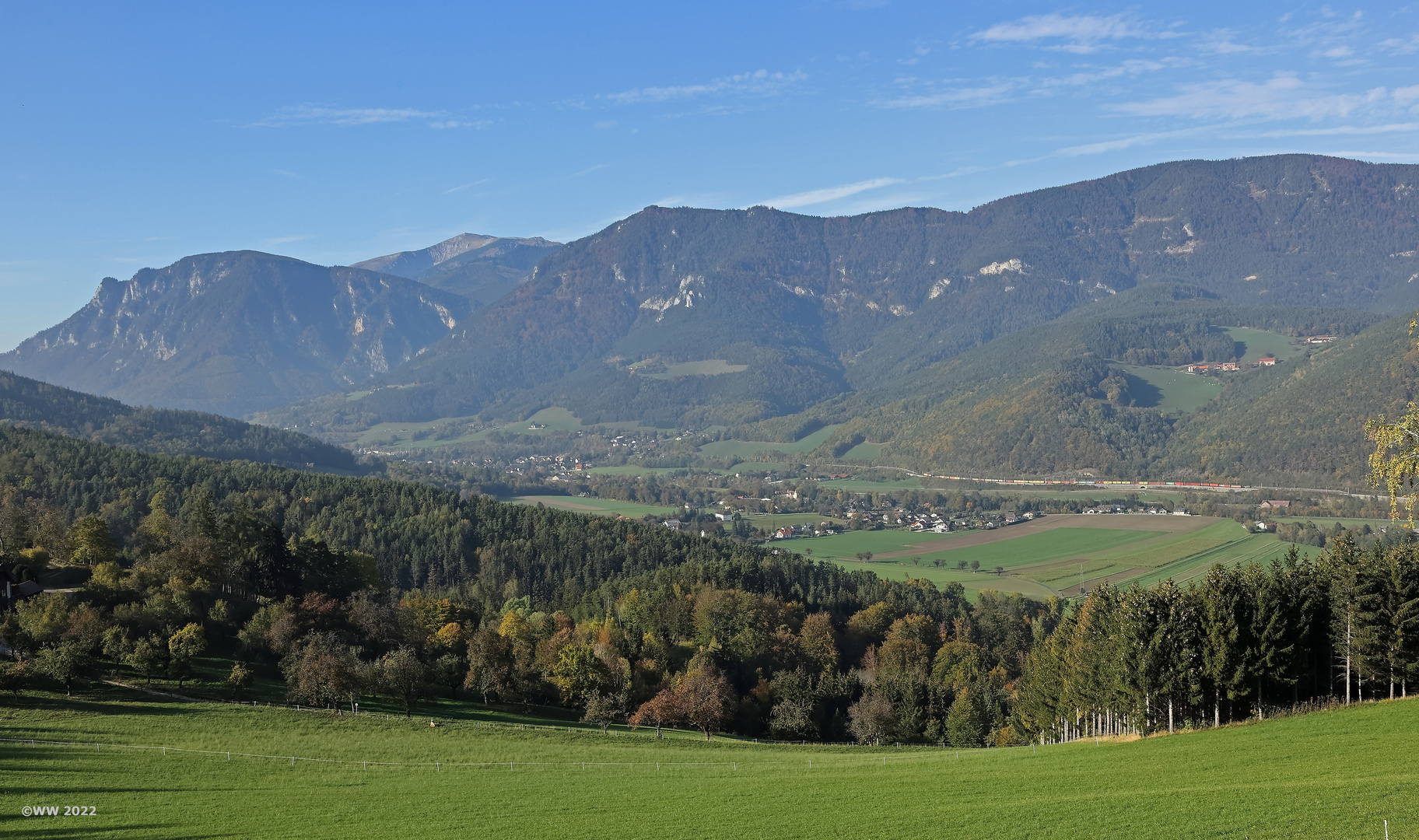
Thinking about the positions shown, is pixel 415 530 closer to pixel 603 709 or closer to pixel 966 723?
pixel 603 709

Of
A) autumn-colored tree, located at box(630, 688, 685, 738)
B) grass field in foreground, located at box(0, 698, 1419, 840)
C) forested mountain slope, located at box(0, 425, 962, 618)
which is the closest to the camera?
grass field in foreground, located at box(0, 698, 1419, 840)

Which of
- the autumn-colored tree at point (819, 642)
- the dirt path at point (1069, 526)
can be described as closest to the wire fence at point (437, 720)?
the autumn-colored tree at point (819, 642)

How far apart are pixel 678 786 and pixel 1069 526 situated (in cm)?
14271

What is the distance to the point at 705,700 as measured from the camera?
64.0 metres

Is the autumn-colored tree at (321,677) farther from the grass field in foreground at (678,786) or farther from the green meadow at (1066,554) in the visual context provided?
the green meadow at (1066,554)

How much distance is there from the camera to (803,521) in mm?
188250

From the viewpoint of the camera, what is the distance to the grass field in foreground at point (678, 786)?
2730 cm

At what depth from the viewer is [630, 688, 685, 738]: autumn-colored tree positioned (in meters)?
63.6

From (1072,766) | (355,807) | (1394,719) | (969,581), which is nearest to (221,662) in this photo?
(355,807)

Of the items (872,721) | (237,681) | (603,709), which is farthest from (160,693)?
(872,721)

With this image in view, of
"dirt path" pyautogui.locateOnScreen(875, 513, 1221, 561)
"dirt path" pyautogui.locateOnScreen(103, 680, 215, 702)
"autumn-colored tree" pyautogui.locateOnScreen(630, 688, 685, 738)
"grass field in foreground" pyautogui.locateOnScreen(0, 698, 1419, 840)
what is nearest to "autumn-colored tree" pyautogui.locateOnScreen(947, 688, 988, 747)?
"autumn-colored tree" pyautogui.locateOnScreen(630, 688, 685, 738)

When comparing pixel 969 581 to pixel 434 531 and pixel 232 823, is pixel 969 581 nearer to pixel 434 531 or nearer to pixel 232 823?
pixel 434 531

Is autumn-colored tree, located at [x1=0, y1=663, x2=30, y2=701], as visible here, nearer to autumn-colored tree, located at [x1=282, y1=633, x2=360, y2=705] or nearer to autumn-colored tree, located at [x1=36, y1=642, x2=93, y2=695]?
autumn-colored tree, located at [x1=36, y1=642, x2=93, y2=695]

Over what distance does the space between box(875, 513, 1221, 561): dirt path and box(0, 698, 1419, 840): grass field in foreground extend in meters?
109
